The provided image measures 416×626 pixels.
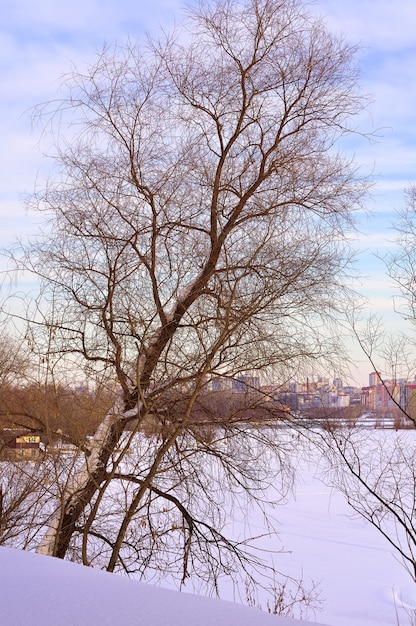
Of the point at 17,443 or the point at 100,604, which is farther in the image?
the point at 17,443

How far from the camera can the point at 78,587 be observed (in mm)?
1837

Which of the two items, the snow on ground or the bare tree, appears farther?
the bare tree

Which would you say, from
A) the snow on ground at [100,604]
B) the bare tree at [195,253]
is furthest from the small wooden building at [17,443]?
the snow on ground at [100,604]

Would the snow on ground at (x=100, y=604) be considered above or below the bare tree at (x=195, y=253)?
below

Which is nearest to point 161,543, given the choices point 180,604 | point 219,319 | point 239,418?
point 239,418

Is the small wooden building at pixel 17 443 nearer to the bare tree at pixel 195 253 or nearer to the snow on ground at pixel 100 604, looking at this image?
the bare tree at pixel 195 253

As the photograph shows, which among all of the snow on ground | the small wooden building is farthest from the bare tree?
the snow on ground

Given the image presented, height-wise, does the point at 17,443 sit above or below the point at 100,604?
above

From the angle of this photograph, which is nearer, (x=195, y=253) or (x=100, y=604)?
(x=100, y=604)

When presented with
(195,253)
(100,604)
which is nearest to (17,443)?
(195,253)

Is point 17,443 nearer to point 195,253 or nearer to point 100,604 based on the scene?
point 195,253

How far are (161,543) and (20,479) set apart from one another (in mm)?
1377

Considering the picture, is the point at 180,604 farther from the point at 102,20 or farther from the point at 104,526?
the point at 102,20

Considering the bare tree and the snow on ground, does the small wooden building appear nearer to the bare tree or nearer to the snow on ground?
the bare tree
